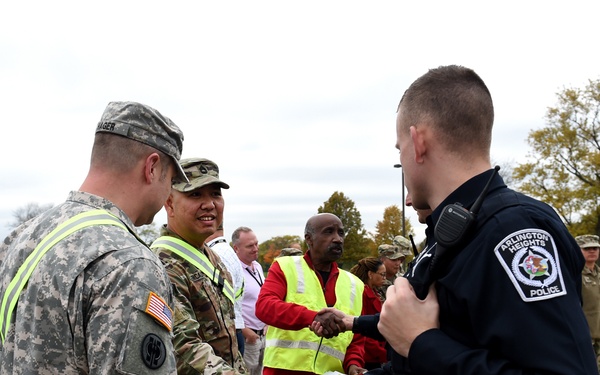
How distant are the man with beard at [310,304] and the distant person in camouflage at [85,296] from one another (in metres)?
2.93

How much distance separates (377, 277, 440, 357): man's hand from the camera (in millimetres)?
1979

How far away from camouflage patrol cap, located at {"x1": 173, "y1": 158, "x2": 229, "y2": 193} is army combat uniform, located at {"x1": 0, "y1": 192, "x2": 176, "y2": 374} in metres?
1.97

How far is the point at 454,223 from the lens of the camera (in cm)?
196

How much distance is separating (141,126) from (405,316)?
1490 mm

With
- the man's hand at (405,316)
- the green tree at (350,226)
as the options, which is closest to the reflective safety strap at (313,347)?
the man's hand at (405,316)

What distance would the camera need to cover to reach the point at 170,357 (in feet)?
7.75

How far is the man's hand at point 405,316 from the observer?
6.49 feet

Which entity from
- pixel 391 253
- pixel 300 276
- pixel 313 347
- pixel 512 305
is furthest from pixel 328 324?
pixel 391 253

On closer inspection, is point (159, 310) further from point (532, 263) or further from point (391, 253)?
point (391, 253)

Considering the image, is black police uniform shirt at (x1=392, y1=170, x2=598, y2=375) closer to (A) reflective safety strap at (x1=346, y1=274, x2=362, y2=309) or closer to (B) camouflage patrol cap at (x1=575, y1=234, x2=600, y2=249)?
(A) reflective safety strap at (x1=346, y1=274, x2=362, y2=309)

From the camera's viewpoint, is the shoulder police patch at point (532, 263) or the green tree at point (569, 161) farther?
the green tree at point (569, 161)

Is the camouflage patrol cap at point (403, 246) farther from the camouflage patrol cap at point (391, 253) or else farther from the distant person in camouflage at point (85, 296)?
the distant person in camouflage at point (85, 296)

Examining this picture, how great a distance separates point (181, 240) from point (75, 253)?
6.13 ft

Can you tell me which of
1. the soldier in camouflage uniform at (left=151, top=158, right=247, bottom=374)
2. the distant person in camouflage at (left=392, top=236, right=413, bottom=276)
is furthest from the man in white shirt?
the soldier in camouflage uniform at (left=151, top=158, right=247, bottom=374)
